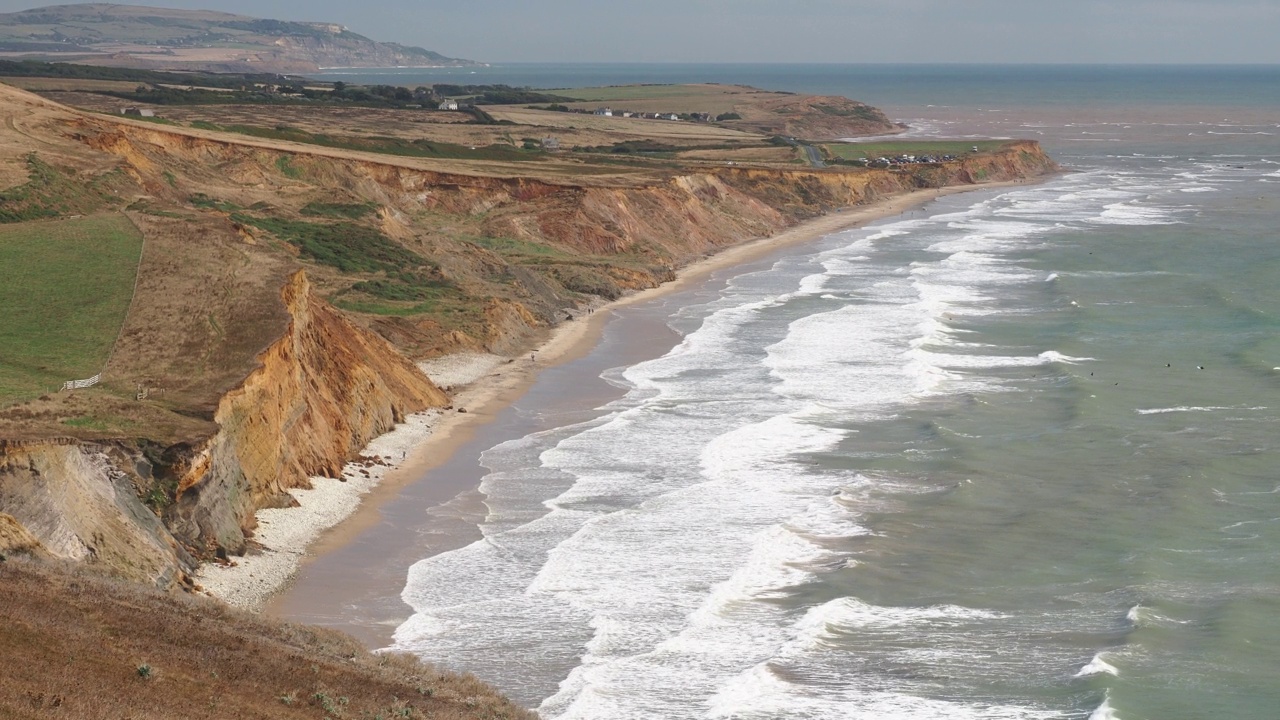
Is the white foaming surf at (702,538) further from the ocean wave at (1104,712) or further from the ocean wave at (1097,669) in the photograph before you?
the ocean wave at (1097,669)

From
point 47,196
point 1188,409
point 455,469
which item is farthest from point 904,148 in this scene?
point 455,469

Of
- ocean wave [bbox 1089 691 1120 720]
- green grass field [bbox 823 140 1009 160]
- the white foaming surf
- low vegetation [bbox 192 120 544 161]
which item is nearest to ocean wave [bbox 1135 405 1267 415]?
the white foaming surf

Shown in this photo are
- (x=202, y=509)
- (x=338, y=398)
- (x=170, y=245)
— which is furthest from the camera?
(x=170, y=245)

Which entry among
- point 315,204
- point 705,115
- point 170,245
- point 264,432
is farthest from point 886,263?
point 705,115

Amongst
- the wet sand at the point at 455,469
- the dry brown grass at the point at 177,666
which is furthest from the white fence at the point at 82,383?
the dry brown grass at the point at 177,666

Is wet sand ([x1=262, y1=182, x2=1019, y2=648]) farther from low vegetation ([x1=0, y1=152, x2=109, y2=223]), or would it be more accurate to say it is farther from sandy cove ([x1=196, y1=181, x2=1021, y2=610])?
low vegetation ([x1=0, y1=152, x2=109, y2=223])

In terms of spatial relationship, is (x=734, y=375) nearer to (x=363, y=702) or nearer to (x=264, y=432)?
(x=264, y=432)

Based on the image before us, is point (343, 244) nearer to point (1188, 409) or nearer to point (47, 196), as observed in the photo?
point (47, 196)
